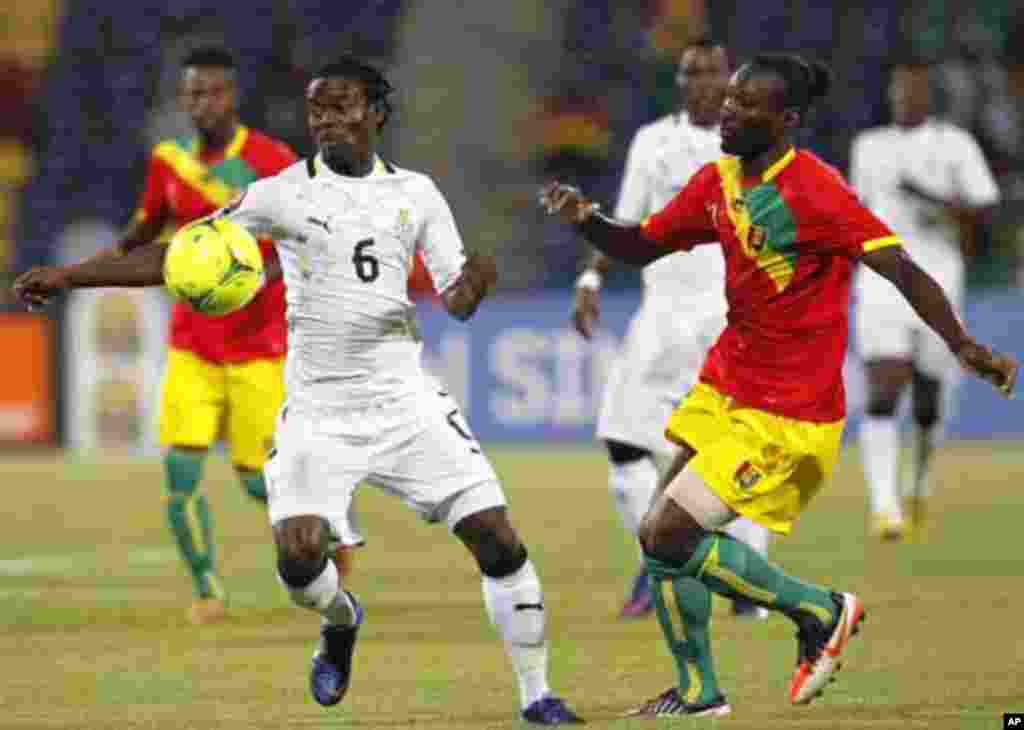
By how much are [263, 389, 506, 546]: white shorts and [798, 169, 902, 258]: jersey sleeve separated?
1.17 meters

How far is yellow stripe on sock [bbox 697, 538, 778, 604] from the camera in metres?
7.50

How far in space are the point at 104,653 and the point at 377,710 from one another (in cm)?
191

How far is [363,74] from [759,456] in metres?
1.65

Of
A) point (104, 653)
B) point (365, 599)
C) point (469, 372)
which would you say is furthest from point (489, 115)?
point (104, 653)

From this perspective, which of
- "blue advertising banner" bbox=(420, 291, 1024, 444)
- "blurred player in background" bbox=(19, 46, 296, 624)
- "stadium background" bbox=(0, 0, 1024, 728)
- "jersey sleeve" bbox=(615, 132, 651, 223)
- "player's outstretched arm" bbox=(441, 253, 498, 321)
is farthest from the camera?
"stadium background" bbox=(0, 0, 1024, 728)

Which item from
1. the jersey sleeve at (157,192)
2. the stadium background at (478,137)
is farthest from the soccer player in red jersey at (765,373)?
the stadium background at (478,137)

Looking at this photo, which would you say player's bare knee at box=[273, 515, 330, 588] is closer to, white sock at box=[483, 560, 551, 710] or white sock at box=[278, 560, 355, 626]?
white sock at box=[278, 560, 355, 626]

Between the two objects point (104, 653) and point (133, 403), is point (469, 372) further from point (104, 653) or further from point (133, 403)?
point (104, 653)

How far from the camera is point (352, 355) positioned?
307 inches

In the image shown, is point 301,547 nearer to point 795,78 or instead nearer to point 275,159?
point 795,78

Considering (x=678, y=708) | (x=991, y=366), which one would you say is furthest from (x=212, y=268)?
(x=991, y=366)

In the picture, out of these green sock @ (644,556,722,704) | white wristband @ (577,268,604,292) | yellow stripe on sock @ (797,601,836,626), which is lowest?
green sock @ (644,556,722,704)

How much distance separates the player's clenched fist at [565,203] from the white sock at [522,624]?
1060mm

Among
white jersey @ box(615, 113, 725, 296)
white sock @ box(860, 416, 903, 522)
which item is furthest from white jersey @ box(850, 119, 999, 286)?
white jersey @ box(615, 113, 725, 296)
